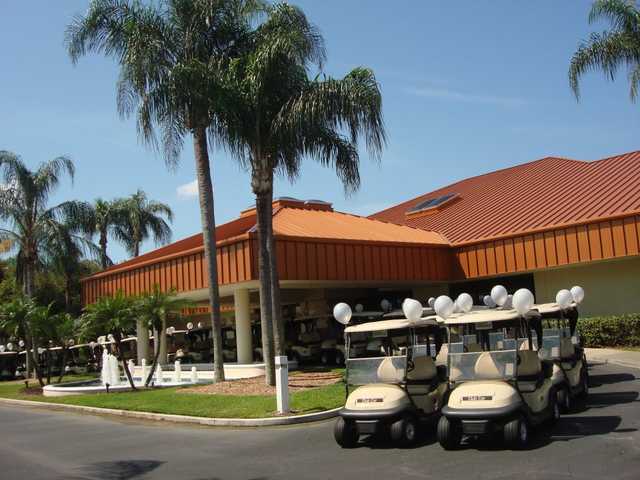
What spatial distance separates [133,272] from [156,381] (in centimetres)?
468

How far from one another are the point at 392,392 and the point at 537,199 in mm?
19039

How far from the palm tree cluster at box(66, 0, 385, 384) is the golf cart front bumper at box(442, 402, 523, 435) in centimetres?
860

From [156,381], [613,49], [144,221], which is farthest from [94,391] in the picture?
[144,221]

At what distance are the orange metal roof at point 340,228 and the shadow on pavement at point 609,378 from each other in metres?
9.83

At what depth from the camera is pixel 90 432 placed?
533 inches

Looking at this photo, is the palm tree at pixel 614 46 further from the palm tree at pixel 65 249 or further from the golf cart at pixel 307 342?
the palm tree at pixel 65 249

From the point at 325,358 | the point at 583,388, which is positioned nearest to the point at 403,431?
the point at 583,388

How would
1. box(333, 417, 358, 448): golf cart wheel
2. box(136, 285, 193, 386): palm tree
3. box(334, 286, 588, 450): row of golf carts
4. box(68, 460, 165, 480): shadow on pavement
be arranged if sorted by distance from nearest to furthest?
box(334, 286, 588, 450): row of golf carts
box(68, 460, 165, 480): shadow on pavement
box(333, 417, 358, 448): golf cart wheel
box(136, 285, 193, 386): palm tree

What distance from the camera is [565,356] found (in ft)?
39.0

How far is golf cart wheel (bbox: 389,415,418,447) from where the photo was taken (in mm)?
9414

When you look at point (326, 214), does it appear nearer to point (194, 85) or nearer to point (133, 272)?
point (133, 272)

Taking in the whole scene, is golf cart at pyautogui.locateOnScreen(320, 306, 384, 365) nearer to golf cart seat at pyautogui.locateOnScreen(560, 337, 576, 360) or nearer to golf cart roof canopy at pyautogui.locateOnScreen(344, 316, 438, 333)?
golf cart seat at pyautogui.locateOnScreen(560, 337, 576, 360)

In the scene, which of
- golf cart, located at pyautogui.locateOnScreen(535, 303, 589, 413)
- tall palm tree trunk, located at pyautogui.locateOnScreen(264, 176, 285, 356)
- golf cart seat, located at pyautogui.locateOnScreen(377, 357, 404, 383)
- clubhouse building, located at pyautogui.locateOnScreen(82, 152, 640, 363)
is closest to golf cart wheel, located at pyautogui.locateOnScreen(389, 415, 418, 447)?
golf cart seat, located at pyautogui.locateOnScreen(377, 357, 404, 383)

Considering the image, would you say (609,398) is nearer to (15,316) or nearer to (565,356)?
(565,356)
